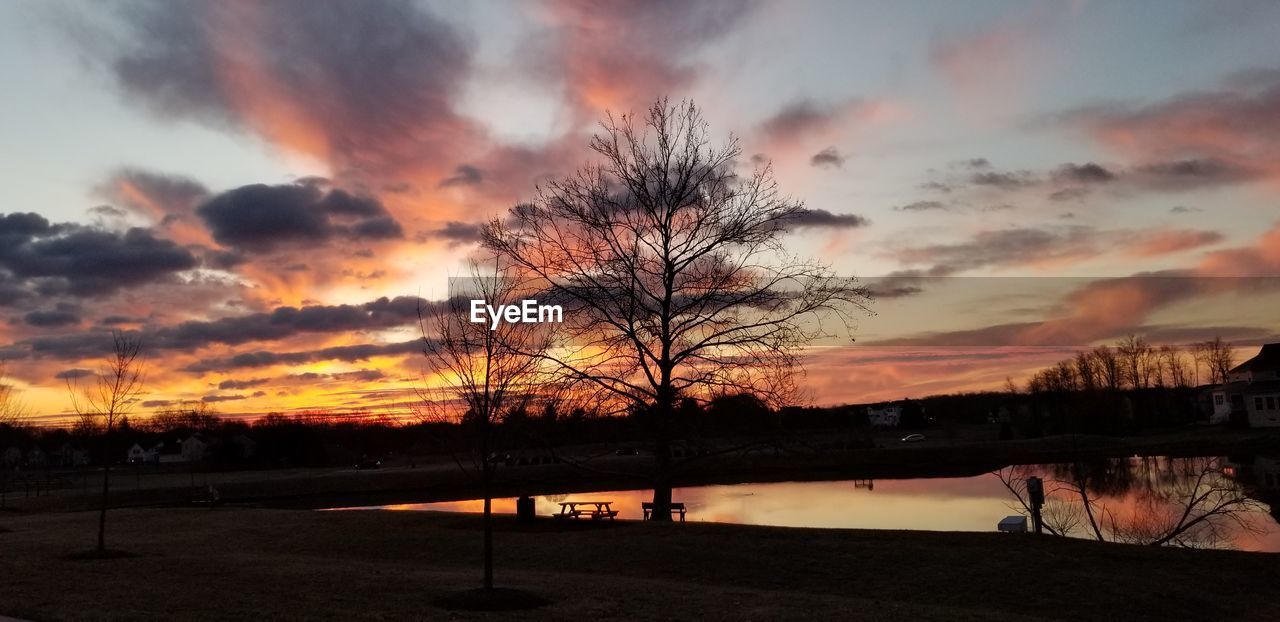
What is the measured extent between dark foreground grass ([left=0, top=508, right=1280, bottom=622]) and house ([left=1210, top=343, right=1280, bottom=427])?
78.8m

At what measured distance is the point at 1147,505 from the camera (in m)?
36.2

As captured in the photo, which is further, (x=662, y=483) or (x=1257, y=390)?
(x=1257, y=390)

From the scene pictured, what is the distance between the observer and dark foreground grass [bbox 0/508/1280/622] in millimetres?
13484

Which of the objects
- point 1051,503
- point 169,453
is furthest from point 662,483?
point 169,453

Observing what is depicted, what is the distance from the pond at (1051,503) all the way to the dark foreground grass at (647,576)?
4573 millimetres

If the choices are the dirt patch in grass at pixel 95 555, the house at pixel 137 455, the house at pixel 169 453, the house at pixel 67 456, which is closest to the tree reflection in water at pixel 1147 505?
the dirt patch in grass at pixel 95 555

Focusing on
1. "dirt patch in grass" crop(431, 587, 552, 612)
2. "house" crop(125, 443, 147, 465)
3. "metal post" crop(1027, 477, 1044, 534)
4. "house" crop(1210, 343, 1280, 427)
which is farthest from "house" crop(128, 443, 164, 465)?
"dirt patch in grass" crop(431, 587, 552, 612)

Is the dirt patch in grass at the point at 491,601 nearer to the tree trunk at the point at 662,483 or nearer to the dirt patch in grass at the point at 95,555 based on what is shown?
the dirt patch in grass at the point at 95,555

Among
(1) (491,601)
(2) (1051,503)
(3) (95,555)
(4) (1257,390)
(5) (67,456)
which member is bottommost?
(2) (1051,503)

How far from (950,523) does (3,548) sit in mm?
28167

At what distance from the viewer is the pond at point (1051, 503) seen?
27766 mm

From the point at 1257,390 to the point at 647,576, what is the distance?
3524 inches

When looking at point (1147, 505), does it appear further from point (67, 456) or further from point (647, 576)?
point (67, 456)

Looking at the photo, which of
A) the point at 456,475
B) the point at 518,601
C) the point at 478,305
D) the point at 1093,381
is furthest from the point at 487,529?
the point at 1093,381
